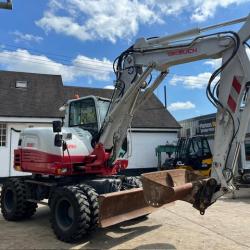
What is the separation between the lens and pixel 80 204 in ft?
23.7

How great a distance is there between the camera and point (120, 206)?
7645mm

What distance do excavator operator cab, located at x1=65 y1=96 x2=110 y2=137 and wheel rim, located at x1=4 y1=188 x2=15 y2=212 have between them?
215 cm

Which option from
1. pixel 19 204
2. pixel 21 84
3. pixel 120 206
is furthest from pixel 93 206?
pixel 21 84

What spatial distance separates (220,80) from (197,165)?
472 inches

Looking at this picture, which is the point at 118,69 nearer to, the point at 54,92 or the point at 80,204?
the point at 80,204

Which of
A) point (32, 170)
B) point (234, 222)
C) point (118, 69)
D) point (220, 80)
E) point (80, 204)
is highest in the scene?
point (118, 69)

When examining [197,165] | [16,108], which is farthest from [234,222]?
[16,108]

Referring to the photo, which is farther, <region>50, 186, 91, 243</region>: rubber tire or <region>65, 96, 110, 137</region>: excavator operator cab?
<region>65, 96, 110, 137</region>: excavator operator cab

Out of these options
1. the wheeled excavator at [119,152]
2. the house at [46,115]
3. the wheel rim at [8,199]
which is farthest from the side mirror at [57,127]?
the house at [46,115]

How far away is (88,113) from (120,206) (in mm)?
2446

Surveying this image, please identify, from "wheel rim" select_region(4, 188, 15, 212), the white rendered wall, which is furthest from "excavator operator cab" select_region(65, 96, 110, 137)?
the white rendered wall

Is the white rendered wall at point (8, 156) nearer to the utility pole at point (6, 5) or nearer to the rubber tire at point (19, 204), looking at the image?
the rubber tire at point (19, 204)

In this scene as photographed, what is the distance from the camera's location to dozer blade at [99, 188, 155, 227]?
7.17 metres

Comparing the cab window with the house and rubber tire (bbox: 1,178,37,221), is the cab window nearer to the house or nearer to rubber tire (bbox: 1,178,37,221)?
rubber tire (bbox: 1,178,37,221)
